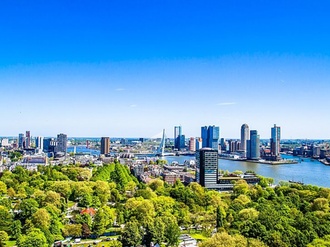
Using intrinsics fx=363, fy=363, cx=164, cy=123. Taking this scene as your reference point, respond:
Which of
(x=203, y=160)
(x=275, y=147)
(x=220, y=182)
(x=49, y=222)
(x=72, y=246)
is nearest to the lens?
(x=72, y=246)

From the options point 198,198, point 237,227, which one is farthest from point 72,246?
point 198,198

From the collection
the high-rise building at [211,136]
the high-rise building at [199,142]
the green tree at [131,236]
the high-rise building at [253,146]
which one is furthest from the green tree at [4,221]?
the high-rise building at [211,136]

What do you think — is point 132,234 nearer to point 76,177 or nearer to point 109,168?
point 76,177

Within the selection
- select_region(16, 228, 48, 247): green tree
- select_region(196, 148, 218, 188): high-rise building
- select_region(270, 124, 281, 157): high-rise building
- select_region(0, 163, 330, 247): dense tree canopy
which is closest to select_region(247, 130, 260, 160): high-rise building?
select_region(270, 124, 281, 157): high-rise building

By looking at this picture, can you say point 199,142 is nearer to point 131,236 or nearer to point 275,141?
point 275,141

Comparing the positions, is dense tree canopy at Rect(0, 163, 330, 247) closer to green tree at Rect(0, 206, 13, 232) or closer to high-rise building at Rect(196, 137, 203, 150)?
green tree at Rect(0, 206, 13, 232)
